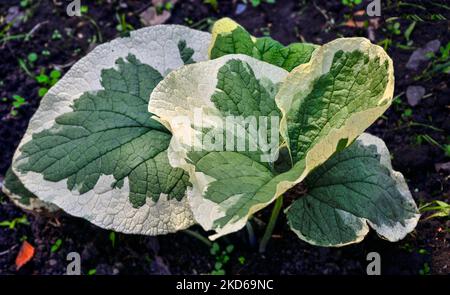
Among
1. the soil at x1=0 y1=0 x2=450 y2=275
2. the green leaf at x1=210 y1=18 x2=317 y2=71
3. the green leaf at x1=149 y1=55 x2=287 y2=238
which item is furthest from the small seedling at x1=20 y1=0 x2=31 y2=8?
the green leaf at x1=149 y1=55 x2=287 y2=238

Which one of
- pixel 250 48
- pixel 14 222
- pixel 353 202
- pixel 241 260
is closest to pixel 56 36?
pixel 14 222

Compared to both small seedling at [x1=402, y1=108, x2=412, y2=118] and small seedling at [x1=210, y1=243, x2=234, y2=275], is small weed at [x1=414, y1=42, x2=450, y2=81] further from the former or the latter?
small seedling at [x1=210, y1=243, x2=234, y2=275]

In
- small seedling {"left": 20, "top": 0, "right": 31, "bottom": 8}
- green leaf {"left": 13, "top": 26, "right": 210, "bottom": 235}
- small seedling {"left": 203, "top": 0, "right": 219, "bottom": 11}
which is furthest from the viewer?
small seedling {"left": 20, "top": 0, "right": 31, "bottom": 8}

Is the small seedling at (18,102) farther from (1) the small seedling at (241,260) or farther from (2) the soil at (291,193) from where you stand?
(1) the small seedling at (241,260)
